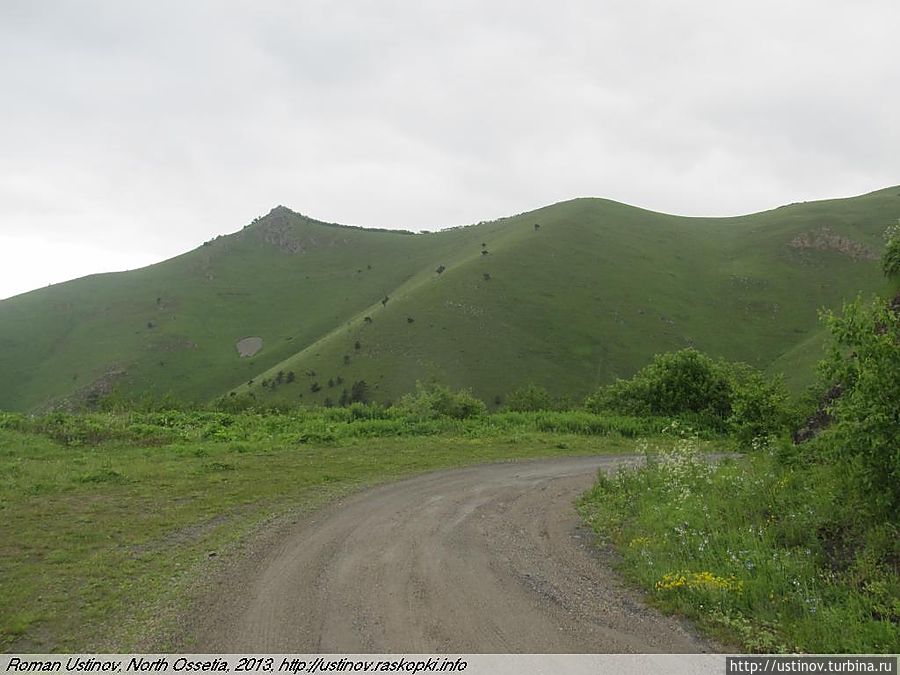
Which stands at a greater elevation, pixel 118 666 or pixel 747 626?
pixel 118 666

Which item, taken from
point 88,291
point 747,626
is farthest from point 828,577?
point 88,291

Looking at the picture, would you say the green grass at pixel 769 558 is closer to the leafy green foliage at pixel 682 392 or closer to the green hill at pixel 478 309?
the leafy green foliage at pixel 682 392

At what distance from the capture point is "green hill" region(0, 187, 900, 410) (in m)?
90.8

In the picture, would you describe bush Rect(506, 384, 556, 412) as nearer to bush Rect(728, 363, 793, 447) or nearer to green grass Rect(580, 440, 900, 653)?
bush Rect(728, 363, 793, 447)

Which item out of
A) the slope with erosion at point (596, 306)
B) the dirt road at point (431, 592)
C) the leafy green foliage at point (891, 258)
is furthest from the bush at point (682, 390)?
the slope with erosion at point (596, 306)

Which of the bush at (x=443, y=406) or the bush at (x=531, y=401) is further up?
the bush at (x=443, y=406)

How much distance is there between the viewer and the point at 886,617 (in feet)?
18.5

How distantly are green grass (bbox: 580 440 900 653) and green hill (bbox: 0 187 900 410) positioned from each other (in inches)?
2437

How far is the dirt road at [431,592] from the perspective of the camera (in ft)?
19.3

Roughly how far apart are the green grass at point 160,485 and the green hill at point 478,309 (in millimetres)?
55822

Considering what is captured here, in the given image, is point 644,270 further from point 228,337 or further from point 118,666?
point 118,666

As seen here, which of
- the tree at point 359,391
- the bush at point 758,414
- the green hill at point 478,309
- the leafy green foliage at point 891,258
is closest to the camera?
the bush at point 758,414

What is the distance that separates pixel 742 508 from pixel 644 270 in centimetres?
11261

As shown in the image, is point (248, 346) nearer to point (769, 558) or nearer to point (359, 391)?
point (359, 391)
